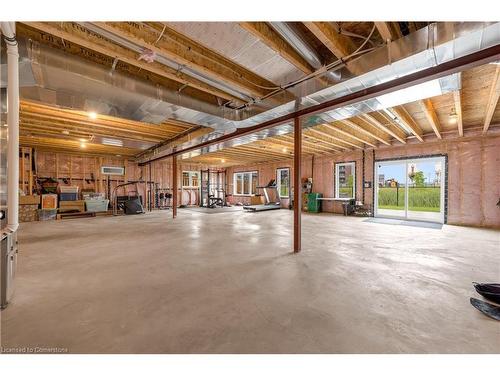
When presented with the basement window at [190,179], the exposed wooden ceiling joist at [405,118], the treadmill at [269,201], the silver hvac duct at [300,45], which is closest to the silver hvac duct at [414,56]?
the silver hvac duct at [300,45]

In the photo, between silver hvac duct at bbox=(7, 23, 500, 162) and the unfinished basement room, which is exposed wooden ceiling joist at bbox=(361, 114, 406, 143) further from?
silver hvac duct at bbox=(7, 23, 500, 162)

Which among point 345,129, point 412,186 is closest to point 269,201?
point 412,186

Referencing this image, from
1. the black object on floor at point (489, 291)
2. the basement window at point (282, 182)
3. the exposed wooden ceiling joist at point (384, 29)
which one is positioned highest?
the exposed wooden ceiling joist at point (384, 29)

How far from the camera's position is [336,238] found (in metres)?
4.40

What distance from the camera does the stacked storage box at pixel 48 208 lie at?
277 inches

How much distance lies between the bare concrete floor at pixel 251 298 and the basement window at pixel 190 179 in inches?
339

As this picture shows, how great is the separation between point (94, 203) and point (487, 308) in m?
10.3

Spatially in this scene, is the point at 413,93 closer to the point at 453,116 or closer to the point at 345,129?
the point at 345,129

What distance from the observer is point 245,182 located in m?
13.0

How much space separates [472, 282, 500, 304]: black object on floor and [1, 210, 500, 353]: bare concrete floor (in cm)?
10

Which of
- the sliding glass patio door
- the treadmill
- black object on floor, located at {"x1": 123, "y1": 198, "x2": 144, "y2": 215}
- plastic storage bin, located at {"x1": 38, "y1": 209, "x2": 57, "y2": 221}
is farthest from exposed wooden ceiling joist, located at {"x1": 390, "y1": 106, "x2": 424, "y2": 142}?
plastic storage bin, located at {"x1": 38, "y1": 209, "x2": 57, "y2": 221}

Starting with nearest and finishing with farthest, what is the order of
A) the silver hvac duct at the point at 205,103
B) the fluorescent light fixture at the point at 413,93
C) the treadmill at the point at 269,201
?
the silver hvac duct at the point at 205,103, the fluorescent light fixture at the point at 413,93, the treadmill at the point at 269,201

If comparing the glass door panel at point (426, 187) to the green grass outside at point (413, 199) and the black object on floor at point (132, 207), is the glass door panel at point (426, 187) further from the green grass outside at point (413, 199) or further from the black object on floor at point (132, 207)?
the black object on floor at point (132, 207)
